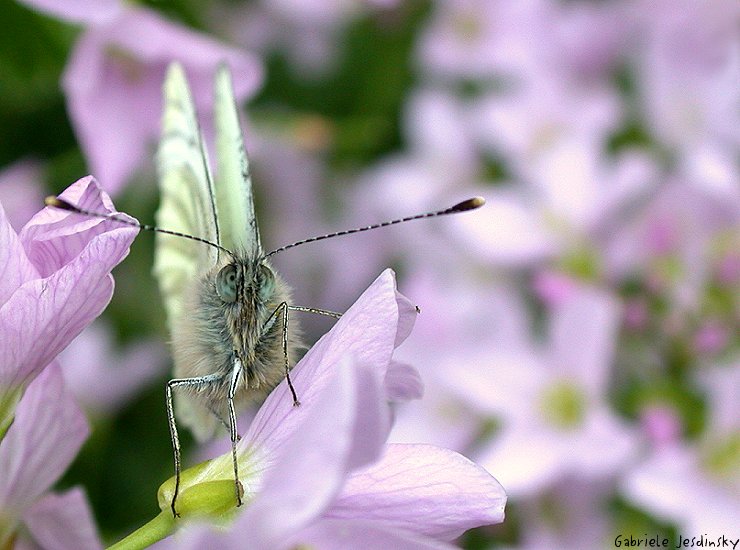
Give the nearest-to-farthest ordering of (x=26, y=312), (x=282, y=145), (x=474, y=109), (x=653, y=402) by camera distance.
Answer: (x=26, y=312), (x=653, y=402), (x=282, y=145), (x=474, y=109)

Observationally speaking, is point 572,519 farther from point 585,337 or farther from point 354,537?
point 354,537

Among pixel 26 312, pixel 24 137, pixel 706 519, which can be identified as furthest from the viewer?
pixel 24 137

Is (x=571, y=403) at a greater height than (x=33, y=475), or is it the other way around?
(x=33, y=475)

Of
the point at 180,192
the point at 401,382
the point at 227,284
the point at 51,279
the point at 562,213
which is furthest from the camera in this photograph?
the point at 562,213

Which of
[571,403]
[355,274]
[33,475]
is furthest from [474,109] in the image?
[33,475]

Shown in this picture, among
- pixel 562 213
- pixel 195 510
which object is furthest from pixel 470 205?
pixel 562 213

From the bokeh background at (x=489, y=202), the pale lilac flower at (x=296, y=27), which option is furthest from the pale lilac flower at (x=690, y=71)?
the pale lilac flower at (x=296, y=27)

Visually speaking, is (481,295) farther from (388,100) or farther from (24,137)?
(24,137)

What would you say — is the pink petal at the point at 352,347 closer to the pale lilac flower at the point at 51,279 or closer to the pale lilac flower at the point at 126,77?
the pale lilac flower at the point at 51,279
